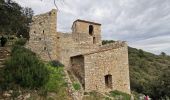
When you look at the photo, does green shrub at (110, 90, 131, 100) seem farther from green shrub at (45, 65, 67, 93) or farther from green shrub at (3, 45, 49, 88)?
green shrub at (3, 45, 49, 88)

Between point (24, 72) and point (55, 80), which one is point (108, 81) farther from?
point (24, 72)

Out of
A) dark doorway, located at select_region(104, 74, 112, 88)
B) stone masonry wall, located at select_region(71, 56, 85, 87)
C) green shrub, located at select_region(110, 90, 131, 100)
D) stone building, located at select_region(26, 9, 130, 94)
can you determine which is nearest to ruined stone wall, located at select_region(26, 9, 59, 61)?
stone building, located at select_region(26, 9, 130, 94)

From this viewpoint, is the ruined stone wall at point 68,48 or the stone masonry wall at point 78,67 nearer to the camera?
the stone masonry wall at point 78,67

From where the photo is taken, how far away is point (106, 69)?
17.1 metres

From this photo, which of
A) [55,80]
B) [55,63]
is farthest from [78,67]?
[55,80]

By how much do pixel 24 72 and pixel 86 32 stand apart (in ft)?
26.5

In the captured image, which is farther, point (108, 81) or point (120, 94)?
point (108, 81)

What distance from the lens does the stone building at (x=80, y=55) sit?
16.4 m

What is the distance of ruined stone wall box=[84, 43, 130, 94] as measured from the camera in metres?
16.3

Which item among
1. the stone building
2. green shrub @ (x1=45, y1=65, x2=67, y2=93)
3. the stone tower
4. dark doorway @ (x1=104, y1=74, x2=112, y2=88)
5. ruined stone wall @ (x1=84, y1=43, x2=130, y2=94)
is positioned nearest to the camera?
green shrub @ (x1=45, y1=65, x2=67, y2=93)

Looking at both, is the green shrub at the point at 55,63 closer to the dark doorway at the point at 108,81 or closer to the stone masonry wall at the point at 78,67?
the stone masonry wall at the point at 78,67

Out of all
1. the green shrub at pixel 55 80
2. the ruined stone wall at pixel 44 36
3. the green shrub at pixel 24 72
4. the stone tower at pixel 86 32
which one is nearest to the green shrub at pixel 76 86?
the green shrub at pixel 55 80

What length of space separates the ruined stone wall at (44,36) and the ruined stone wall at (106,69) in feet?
8.42

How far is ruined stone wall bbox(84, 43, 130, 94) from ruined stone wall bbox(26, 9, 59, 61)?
8.42 feet
